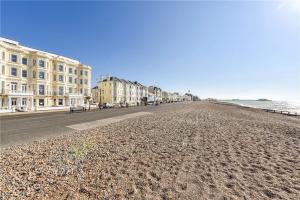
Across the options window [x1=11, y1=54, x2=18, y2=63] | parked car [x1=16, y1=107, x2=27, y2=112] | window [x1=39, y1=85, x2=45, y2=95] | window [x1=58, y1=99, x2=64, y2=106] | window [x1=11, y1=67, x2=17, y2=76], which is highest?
window [x1=11, y1=54, x2=18, y2=63]

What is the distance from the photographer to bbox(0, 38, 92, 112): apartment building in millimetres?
32094

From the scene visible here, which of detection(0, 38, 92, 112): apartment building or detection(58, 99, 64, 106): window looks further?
detection(58, 99, 64, 106): window

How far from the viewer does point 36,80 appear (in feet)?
126

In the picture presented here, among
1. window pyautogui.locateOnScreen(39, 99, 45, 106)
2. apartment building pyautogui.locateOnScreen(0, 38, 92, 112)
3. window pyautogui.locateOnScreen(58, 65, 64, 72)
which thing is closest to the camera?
apartment building pyautogui.locateOnScreen(0, 38, 92, 112)

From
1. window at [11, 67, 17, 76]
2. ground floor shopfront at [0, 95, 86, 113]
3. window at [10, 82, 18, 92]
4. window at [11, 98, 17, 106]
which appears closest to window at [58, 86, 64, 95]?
ground floor shopfront at [0, 95, 86, 113]

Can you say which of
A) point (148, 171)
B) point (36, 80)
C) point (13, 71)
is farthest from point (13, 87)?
point (148, 171)

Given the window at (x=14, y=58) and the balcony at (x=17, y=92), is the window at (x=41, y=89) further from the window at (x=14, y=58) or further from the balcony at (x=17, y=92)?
the window at (x=14, y=58)

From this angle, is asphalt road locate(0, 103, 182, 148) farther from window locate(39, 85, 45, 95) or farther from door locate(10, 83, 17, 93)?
window locate(39, 85, 45, 95)

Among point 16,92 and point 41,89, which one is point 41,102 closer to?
point 41,89

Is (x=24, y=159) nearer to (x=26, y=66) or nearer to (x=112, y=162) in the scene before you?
(x=112, y=162)

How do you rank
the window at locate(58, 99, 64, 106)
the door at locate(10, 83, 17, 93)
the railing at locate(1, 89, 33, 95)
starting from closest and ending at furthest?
the railing at locate(1, 89, 33, 95) < the door at locate(10, 83, 17, 93) < the window at locate(58, 99, 64, 106)

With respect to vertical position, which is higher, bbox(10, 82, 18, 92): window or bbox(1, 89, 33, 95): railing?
→ bbox(10, 82, 18, 92): window

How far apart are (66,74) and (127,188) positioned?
4982 centimetres

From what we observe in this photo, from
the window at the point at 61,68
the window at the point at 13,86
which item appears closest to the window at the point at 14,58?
the window at the point at 13,86
